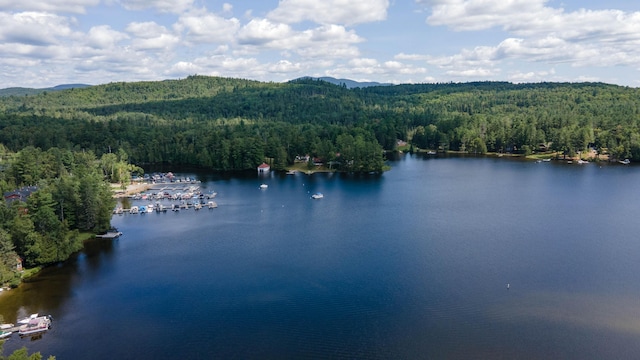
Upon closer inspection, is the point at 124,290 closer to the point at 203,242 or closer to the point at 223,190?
the point at 203,242

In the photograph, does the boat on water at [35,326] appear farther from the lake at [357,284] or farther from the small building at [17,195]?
the small building at [17,195]

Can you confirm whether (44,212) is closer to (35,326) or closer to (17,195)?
(35,326)

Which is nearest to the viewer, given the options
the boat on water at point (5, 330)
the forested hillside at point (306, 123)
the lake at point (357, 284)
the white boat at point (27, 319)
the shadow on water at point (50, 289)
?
the lake at point (357, 284)

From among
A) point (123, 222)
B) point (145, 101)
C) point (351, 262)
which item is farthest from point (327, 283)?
point (145, 101)

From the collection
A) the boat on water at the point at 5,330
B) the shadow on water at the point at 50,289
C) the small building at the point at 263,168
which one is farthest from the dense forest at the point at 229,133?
the boat on water at the point at 5,330

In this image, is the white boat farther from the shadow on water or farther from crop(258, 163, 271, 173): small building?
crop(258, 163, 271, 173): small building

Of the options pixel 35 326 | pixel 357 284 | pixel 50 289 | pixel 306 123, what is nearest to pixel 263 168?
pixel 306 123
